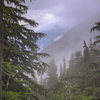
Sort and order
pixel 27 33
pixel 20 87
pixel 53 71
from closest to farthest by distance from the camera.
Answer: pixel 20 87 → pixel 27 33 → pixel 53 71

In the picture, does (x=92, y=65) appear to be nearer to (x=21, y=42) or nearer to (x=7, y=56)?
(x=21, y=42)

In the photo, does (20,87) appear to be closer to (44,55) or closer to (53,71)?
(44,55)

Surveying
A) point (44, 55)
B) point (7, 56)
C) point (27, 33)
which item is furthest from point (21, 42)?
point (44, 55)

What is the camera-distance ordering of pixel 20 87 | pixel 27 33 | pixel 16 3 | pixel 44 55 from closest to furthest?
pixel 16 3 < pixel 20 87 < pixel 27 33 < pixel 44 55

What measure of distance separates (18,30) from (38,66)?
3.61m

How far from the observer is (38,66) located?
34.0 ft

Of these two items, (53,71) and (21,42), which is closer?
(21,42)

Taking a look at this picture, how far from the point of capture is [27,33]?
9.19 metres

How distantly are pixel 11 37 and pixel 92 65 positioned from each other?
9.37 m

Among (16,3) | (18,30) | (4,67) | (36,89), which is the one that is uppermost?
(16,3)

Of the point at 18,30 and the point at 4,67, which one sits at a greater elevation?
the point at 18,30

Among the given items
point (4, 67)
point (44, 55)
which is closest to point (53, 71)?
point (44, 55)

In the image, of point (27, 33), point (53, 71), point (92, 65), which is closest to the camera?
point (27, 33)

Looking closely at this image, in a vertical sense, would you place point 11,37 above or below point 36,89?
above
